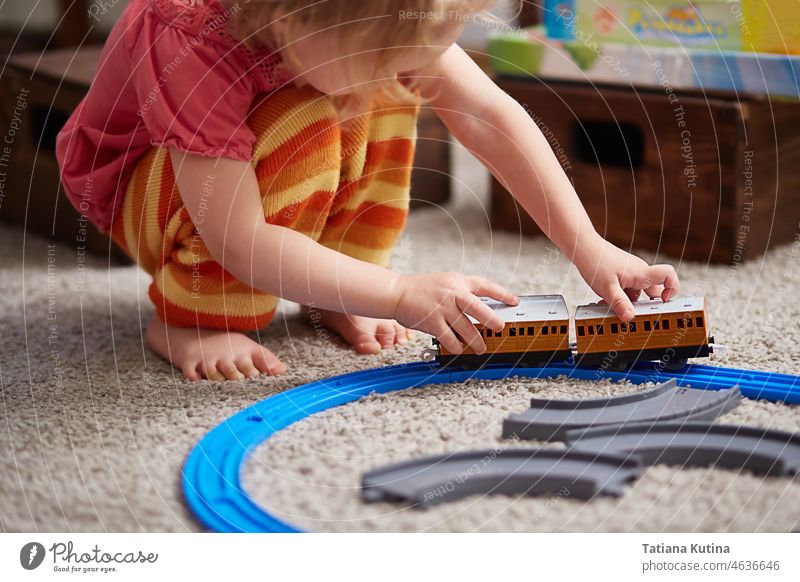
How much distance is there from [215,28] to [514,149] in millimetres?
256

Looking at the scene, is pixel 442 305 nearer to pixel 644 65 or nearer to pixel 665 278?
pixel 665 278

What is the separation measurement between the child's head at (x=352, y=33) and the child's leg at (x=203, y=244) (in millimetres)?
41

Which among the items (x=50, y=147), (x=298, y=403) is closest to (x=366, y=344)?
(x=298, y=403)

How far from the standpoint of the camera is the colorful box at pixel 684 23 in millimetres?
941

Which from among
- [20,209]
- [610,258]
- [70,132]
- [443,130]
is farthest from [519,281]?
[20,209]

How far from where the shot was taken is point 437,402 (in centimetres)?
69

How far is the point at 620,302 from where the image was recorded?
0.71m

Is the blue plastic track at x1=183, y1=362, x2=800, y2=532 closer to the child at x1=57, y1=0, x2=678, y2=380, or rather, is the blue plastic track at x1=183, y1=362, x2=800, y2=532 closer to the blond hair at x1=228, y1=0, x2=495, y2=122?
the child at x1=57, y1=0, x2=678, y2=380

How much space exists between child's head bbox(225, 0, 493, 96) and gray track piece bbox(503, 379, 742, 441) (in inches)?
9.9

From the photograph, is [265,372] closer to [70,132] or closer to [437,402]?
[437,402]

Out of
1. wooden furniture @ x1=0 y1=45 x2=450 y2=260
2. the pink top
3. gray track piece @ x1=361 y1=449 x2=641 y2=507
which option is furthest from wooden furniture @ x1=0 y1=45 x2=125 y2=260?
gray track piece @ x1=361 y1=449 x2=641 y2=507

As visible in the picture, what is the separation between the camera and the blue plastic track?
562 mm
